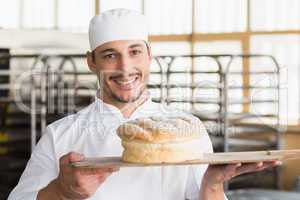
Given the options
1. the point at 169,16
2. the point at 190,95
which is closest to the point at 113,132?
the point at 190,95

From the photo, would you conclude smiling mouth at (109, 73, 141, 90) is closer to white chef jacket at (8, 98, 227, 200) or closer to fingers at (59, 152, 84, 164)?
white chef jacket at (8, 98, 227, 200)

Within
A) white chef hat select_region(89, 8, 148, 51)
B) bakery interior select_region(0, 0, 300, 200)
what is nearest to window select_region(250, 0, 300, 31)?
bakery interior select_region(0, 0, 300, 200)

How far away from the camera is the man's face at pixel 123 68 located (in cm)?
127

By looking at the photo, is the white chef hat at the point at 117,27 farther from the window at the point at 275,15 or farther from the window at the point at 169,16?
the window at the point at 169,16

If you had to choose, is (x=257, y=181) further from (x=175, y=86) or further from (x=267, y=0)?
(x=267, y=0)

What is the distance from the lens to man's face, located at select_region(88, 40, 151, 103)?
1266 millimetres

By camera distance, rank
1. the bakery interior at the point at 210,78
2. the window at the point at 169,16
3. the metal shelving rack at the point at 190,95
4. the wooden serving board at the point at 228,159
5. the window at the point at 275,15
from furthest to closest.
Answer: the window at the point at 169,16, the window at the point at 275,15, the bakery interior at the point at 210,78, the metal shelving rack at the point at 190,95, the wooden serving board at the point at 228,159

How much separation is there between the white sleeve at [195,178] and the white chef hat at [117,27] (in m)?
0.29

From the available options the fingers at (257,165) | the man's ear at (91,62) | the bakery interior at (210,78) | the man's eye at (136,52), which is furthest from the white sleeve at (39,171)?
the bakery interior at (210,78)

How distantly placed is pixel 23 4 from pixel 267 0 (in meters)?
2.59

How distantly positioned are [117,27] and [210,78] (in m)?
3.63

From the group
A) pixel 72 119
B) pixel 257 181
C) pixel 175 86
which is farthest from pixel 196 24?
pixel 72 119

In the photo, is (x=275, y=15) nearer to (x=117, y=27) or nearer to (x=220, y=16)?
(x=220, y=16)

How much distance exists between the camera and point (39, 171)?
1332 mm
